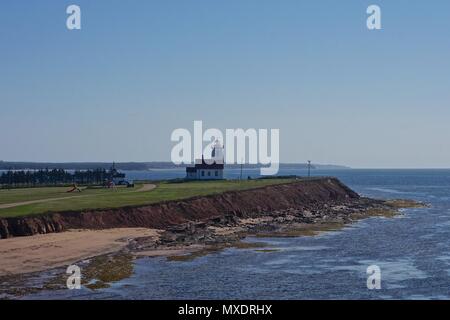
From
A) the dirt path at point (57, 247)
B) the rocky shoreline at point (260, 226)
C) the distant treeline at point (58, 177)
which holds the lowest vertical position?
the rocky shoreline at point (260, 226)

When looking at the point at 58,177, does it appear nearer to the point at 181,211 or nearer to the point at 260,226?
the point at 181,211

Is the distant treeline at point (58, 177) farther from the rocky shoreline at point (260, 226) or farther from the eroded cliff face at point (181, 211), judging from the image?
the rocky shoreline at point (260, 226)

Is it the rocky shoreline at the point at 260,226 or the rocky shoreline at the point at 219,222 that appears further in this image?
the rocky shoreline at the point at 260,226

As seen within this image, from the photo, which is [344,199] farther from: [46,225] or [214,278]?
[214,278]

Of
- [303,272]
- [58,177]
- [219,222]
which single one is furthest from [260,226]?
[58,177]

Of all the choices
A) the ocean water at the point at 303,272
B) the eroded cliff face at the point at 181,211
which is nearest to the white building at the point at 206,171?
the eroded cliff face at the point at 181,211
